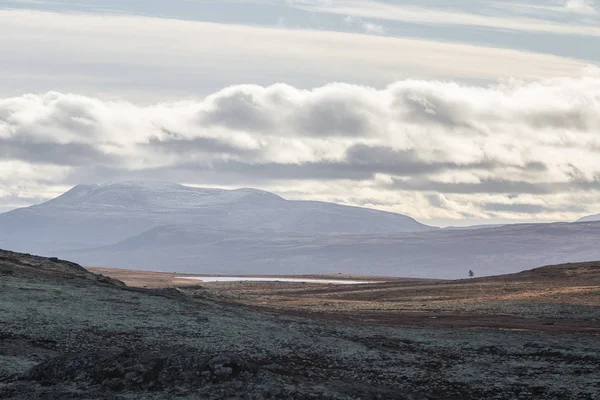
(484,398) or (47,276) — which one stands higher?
(47,276)

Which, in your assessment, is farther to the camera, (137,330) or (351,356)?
(137,330)

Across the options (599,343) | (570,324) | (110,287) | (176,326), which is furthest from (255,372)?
(570,324)

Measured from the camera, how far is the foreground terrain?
38188mm

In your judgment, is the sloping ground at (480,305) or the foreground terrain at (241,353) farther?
the sloping ground at (480,305)

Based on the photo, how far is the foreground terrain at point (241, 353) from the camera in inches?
1503

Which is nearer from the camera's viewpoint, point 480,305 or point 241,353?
point 241,353

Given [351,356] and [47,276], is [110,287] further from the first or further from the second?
[351,356]

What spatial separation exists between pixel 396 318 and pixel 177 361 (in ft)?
122

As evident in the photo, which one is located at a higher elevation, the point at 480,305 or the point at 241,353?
the point at 480,305

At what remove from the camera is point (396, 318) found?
74.2m

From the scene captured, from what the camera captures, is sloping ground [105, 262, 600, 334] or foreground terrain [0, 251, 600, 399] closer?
foreground terrain [0, 251, 600, 399]

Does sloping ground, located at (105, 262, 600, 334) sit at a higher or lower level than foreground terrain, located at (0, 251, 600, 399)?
higher

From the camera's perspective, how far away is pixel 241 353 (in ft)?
164

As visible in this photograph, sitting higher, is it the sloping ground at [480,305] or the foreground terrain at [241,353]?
the sloping ground at [480,305]
